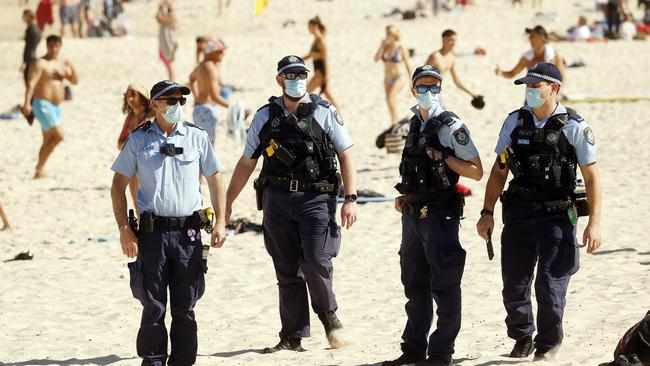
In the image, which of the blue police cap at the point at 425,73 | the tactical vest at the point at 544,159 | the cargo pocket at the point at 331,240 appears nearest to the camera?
the tactical vest at the point at 544,159

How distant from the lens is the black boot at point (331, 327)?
7.51m

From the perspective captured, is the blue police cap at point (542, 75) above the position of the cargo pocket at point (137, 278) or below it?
above

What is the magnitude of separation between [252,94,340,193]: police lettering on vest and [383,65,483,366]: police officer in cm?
58

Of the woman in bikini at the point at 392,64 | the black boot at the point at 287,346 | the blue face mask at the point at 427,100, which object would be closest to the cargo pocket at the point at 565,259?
the blue face mask at the point at 427,100

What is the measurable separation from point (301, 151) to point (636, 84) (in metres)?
16.9

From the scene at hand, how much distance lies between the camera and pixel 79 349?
310 inches

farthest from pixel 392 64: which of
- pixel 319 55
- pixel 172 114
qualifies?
pixel 172 114

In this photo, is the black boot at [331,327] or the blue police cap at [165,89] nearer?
the blue police cap at [165,89]

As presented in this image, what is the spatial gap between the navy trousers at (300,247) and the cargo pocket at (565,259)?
1.38 metres

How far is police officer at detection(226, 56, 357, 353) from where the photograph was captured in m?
7.21

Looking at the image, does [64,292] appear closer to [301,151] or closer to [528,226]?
[301,151]

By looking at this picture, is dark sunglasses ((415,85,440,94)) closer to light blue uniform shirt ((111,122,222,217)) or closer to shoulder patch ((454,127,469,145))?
shoulder patch ((454,127,469,145))

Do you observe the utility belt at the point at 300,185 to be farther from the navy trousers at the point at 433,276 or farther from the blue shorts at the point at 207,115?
the blue shorts at the point at 207,115

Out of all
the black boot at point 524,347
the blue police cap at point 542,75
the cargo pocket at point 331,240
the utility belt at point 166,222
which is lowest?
the black boot at point 524,347
